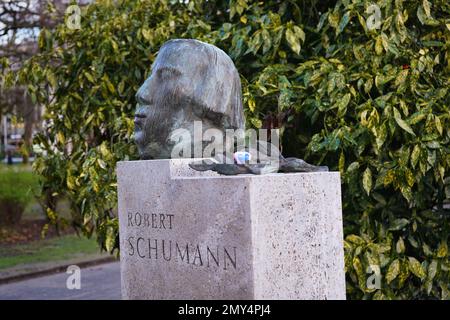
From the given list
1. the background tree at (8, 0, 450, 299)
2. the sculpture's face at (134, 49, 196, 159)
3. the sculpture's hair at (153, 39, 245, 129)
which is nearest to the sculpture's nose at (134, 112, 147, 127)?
the sculpture's face at (134, 49, 196, 159)

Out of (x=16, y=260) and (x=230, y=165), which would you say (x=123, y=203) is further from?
(x=16, y=260)

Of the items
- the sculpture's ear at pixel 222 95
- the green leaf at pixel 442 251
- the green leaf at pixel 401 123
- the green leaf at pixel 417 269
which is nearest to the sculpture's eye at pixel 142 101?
the sculpture's ear at pixel 222 95

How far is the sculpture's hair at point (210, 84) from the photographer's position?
4418 millimetres

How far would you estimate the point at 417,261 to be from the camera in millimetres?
5398

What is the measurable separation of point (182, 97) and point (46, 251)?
8.55m

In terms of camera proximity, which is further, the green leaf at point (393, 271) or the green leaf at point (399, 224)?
the green leaf at point (399, 224)

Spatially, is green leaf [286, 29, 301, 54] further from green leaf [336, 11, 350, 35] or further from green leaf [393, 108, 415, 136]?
green leaf [393, 108, 415, 136]

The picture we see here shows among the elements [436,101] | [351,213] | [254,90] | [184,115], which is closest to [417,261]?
[351,213]

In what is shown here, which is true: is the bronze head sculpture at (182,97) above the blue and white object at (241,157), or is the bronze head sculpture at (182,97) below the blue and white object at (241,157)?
above

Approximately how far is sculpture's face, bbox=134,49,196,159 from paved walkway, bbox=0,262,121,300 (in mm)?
4617

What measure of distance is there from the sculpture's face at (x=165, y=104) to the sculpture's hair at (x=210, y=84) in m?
0.01

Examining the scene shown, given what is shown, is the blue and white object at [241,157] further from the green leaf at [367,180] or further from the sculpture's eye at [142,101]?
the green leaf at [367,180]

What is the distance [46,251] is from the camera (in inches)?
480
